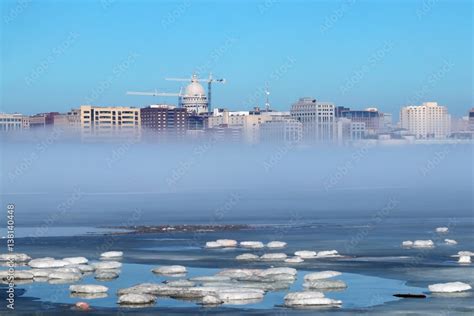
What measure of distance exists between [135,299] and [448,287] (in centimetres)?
1425

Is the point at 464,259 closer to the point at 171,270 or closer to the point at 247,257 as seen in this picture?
the point at 247,257

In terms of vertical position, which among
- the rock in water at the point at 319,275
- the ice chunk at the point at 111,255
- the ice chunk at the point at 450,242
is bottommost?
the rock in water at the point at 319,275

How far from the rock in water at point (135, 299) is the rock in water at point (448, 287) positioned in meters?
12.9

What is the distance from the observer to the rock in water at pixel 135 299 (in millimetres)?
48094

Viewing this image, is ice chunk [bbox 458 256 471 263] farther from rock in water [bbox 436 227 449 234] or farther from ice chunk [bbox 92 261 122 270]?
rock in water [bbox 436 227 449 234]

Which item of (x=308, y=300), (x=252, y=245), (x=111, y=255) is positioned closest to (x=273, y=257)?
(x=252, y=245)

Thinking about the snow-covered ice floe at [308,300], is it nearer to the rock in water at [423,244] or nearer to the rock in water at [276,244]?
the rock in water at [276,244]

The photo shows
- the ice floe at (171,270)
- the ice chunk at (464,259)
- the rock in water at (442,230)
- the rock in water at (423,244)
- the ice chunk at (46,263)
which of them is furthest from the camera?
the rock in water at (442,230)

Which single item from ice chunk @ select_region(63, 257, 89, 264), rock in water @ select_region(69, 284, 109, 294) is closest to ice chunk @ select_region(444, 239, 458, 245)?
ice chunk @ select_region(63, 257, 89, 264)

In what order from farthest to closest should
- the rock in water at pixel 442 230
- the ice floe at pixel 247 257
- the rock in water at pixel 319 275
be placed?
the rock in water at pixel 442 230, the ice floe at pixel 247 257, the rock in water at pixel 319 275

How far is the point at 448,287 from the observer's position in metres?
50.7

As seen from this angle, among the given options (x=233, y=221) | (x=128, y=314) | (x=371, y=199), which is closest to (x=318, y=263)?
(x=128, y=314)

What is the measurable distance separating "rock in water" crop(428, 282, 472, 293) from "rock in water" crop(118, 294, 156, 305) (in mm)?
12853

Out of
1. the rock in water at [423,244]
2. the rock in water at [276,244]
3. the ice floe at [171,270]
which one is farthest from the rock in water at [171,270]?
the rock in water at [423,244]
